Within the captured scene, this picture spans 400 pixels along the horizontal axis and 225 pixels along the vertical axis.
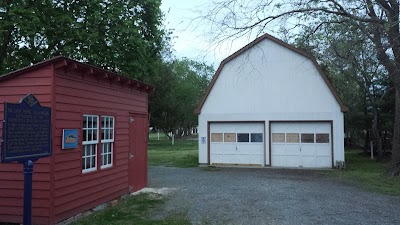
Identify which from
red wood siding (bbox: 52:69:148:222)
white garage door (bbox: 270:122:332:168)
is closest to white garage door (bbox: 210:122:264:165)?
white garage door (bbox: 270:122:332:168)

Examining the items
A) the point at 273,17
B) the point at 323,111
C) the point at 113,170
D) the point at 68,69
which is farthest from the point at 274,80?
the point at 68,69

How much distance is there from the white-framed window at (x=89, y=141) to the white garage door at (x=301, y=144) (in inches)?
511

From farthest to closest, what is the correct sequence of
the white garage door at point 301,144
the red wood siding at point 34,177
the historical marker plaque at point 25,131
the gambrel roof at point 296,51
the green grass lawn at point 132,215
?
the white garage door at point 301,144
the gambrel roof at point 296,51
the green grass lawn at point 132,215
the red wood siding at point 34,177
the historical marker plaque at point 25,131

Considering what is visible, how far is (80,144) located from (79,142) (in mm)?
59

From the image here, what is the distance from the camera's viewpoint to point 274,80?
2022 cm

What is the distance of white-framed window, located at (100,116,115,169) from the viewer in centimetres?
912

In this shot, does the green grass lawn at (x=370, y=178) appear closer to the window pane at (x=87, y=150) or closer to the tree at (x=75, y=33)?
the window pane at (x=87, y=150)

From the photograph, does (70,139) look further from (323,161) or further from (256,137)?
(323,161)

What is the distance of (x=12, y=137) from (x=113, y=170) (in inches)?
194

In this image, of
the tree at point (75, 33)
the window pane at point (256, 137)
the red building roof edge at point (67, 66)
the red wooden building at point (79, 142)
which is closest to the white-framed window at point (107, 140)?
the red wooden building at point (79, 142)

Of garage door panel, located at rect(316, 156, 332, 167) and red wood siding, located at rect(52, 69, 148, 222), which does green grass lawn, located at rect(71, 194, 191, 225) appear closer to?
red wood siding, located at rect(52, 69, 148, 222)

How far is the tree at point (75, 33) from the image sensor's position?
14711 millimetres

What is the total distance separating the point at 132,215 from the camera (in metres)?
8.25

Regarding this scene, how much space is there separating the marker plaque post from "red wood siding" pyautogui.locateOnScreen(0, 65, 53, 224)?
151 centimetres
